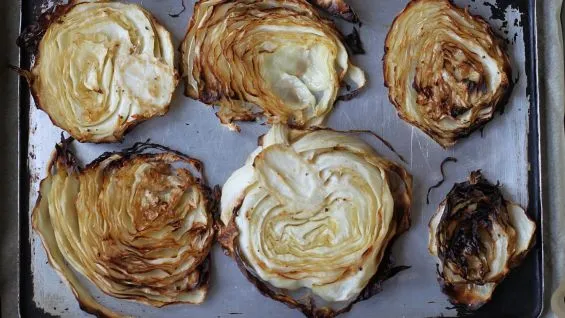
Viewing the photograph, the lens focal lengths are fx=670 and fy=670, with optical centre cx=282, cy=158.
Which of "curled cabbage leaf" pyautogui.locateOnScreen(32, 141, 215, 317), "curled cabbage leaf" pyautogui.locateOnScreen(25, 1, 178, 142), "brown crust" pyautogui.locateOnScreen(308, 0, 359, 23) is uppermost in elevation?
"brown crust" pyautogui.locateOnScreen(308, 0, 359, 23)

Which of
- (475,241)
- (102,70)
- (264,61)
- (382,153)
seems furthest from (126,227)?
(475,241)

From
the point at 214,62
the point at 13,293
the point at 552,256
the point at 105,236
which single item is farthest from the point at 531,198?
the point at 13,293

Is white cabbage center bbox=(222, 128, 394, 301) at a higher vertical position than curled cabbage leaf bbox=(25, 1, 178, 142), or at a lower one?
lower


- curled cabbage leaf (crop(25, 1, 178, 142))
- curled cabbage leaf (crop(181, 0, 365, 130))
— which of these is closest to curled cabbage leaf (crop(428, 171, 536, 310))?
curled cabbage leaf (crop(181, 0, 365, 130))

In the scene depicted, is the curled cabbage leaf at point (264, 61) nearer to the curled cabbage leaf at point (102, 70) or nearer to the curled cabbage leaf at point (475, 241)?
the curled cabbage leaf at point (102, 70)

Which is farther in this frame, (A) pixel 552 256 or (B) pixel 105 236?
(A) pixel 552 256

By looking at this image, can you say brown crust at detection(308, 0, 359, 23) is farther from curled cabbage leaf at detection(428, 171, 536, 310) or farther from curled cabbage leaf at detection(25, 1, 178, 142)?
curled cabbage leaf at detection(428, 171, 536, 310)

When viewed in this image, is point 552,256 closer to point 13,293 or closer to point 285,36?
point 285,36
